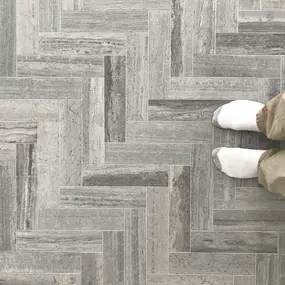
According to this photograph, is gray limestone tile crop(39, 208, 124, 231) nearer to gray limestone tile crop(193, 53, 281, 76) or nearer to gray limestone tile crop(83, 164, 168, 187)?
gray limestone tile crop(83, 164, 168, 187)

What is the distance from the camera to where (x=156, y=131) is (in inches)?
52.6

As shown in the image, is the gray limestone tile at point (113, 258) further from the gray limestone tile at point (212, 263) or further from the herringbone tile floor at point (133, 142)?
the gray limestone tile at point (212, 263)

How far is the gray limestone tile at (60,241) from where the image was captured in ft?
4.44

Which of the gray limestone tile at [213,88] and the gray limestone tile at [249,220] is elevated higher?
the gray limestone tile at [213,88]

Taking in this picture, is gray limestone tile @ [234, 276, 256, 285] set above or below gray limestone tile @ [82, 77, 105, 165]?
below

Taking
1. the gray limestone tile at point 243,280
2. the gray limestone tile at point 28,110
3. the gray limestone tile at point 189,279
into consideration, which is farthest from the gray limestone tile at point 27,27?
the gray limestone tile at point 243,280

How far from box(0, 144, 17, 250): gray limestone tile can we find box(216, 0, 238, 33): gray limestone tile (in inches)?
30.6

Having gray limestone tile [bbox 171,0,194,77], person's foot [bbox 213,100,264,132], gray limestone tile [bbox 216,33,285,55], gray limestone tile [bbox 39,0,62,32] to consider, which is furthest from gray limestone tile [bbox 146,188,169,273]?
gray limestone tile [bbox 39,0,62,32]

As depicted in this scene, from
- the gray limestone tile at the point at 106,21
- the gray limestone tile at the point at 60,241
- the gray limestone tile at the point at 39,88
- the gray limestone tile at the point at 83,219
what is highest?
the gray limestone tile at the point at 106,21

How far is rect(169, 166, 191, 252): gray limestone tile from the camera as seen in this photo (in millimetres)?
1342

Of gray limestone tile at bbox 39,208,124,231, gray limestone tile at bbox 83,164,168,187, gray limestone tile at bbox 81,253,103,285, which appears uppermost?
gray limestone tile at bbox 83,164,168,187

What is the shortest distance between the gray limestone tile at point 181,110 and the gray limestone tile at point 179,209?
0.54 feet

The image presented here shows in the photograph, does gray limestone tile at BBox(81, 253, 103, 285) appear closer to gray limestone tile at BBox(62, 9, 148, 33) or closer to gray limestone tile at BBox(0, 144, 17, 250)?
gray limestone tile at BBox(0, 144, 17, 250)

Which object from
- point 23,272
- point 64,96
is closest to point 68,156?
point 64,96
